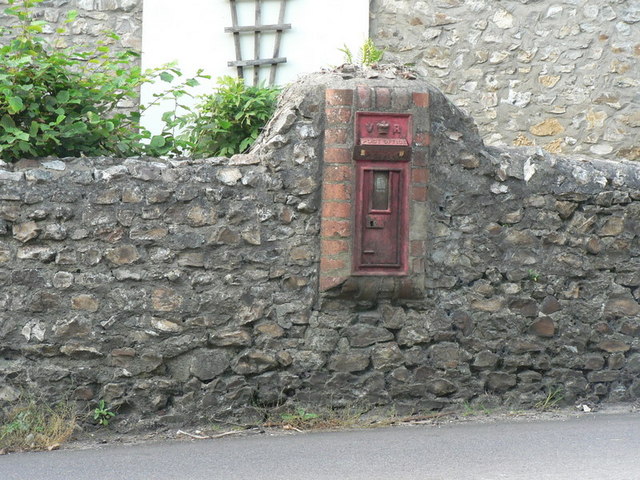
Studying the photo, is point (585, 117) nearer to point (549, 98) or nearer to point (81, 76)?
point (549, 98)

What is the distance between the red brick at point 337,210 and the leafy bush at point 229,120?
1102 mm

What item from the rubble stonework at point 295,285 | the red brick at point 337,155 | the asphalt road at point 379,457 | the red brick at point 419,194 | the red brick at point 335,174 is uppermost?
the red brick at point 337,155

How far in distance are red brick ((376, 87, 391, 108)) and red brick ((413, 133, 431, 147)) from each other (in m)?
0.27

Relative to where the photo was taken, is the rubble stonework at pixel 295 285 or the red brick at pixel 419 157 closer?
the rubble stonework at pixel 295 285

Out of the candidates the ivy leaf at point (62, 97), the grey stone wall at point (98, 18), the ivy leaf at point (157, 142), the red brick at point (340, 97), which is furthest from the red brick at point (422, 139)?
the grey stone wall at point (98, 18)

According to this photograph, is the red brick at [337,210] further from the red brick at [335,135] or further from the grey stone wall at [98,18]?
the grey stone wall at [98,18]

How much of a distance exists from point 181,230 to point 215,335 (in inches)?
27.7

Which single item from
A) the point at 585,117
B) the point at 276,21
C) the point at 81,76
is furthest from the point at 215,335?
the point at 585,117

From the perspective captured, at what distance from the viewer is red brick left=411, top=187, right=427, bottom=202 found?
6.00 m

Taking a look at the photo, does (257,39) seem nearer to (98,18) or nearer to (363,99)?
(98,18)

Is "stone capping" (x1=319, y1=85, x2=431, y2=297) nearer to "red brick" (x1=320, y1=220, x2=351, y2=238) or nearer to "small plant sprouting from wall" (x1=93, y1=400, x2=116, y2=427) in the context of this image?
"red brick" (x1=320, y1=220, x2=351, y2=238)

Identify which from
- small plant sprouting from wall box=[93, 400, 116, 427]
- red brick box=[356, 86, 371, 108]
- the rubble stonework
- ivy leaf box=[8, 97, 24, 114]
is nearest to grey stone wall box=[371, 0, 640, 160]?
the rubble stonework

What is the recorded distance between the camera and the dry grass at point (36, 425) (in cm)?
548

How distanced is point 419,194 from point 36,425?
2.80 meters
